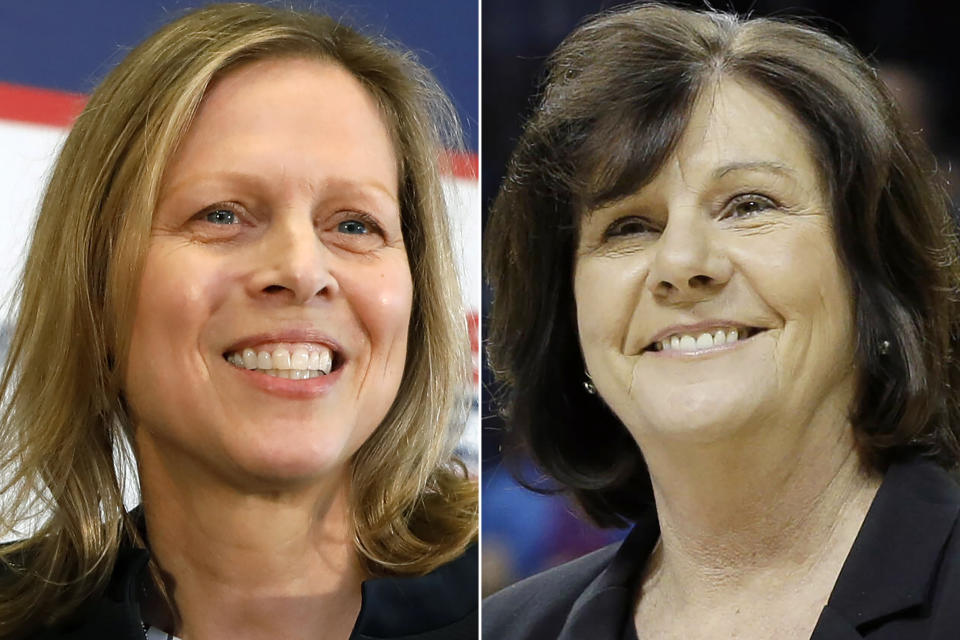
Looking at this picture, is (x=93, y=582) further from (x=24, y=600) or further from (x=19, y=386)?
(x=19, y=386)

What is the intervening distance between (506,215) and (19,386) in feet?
2.55

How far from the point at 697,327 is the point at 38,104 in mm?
1053

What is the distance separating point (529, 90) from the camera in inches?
78.7

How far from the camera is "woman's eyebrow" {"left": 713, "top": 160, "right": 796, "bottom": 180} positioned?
70.3 inches

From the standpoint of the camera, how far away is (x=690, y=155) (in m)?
1.82

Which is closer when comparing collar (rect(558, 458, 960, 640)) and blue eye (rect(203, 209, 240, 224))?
collar (rect(558, 458, 960, 640))

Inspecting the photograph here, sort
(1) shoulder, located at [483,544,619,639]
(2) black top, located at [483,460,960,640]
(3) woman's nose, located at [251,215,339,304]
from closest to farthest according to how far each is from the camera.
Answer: (2) black top, located at [483,460,960,640], (3) woman's nose, located at [251,215,339,304], (1) shoulder, located at [483,544,619,639]

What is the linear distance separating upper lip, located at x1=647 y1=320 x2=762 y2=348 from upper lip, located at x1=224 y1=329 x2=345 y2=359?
0.48 meters

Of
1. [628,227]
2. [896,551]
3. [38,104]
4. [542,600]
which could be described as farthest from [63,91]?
[896,551]

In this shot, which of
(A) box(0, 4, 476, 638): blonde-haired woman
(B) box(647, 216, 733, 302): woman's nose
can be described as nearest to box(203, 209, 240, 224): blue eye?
(A) box(0, 4, 476, 638): blonde-haired woman

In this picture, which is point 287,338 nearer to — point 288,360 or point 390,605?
point 288,360

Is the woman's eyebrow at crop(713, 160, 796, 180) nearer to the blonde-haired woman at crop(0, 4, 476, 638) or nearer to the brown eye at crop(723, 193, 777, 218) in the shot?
the brown eye at crop(723, 193, 777, 218)

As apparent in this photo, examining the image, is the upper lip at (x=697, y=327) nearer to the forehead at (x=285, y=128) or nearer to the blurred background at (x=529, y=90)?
the blurred background at (x=529, y=90)

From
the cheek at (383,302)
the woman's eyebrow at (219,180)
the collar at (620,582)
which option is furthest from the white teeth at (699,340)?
the woman's eyebrow at (219,180)
